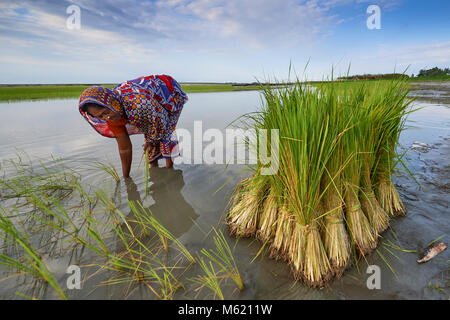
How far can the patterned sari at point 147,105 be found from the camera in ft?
8.08

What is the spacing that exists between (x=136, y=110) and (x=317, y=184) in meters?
2.52

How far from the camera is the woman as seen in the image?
7.95 ft

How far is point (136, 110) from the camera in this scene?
9.05 feet

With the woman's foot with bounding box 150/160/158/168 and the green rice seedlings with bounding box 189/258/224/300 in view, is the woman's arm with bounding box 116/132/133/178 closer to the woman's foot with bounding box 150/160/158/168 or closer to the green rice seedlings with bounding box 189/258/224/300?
the woman's foot with bounding box 150/160/158/168

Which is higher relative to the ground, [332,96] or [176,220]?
[332,96]

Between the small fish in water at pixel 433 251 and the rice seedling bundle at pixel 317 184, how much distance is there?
33 centimetres

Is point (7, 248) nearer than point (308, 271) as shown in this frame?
No

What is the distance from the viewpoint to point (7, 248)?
1.75 meters

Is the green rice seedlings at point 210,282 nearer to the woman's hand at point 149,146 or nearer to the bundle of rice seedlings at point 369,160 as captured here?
the bundle of rice seedlings at point 369,160

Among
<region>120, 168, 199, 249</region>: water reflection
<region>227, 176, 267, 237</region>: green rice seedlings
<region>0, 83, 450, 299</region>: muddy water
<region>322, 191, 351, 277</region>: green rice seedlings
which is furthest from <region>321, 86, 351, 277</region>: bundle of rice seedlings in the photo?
<region>120, 168, 199, 249</region>: water reflection

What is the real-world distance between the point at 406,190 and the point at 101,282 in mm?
3684

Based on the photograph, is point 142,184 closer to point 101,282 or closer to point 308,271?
point 101,282
